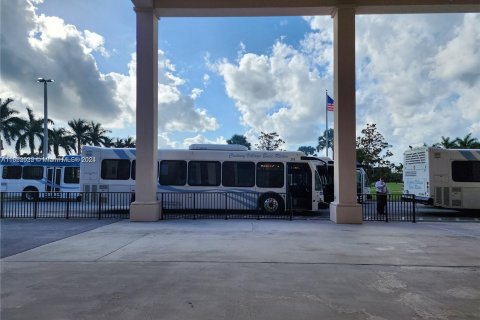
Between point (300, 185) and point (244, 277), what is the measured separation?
35.7 ft

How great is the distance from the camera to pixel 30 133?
41.8 m

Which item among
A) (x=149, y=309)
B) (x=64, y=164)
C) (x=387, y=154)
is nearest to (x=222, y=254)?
(x=149, y=309)

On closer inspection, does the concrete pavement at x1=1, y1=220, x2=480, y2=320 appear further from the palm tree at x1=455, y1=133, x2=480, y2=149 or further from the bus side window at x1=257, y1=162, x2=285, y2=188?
the palm tree at x1=455, y1=133, x2=480, y2=149

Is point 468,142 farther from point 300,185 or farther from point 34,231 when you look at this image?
point 34,231

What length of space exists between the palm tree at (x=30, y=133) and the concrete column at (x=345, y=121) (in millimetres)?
37893

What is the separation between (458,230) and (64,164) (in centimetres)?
2299

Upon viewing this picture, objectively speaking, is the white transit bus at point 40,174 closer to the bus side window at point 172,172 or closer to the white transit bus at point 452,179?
the bus side window at point 172,172

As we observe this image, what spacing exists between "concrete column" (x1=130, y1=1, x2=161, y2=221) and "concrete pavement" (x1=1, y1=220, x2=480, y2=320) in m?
3.16

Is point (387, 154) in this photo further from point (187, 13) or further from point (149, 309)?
point (149, 309)

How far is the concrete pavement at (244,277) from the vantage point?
4.58 m

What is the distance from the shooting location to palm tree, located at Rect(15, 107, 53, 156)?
40375 mm

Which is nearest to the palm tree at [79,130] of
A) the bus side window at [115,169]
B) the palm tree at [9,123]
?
the palm tree at [9,123]

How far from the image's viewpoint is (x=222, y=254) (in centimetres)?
773

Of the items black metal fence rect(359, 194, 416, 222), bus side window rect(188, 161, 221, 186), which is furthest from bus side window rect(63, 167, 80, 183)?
black metal fence rect(359, 194, 416, 222)
